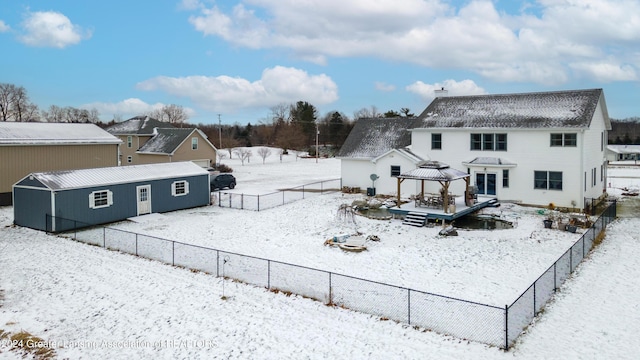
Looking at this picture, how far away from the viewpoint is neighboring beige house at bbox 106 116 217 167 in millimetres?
49094

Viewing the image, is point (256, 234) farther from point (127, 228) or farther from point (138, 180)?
point (138, 180)

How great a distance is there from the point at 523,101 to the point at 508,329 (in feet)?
79.2

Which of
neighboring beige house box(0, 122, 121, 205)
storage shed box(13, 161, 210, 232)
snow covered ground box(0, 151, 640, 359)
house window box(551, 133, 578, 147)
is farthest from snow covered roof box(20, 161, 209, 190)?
house window box(551, 133, 578, 147)

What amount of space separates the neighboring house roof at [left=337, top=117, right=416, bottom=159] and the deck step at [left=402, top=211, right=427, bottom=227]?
1138cm

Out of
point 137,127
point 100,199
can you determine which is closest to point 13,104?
point 137,127

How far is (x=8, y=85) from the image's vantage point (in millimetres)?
83188

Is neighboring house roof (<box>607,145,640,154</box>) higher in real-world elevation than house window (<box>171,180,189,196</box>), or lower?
higher

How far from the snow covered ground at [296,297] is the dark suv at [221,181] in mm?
14395

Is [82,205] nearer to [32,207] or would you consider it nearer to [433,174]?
[32,207]

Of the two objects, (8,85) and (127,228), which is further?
(8,85)

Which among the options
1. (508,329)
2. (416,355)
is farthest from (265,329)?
(508,329)

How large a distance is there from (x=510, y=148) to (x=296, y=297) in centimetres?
2152

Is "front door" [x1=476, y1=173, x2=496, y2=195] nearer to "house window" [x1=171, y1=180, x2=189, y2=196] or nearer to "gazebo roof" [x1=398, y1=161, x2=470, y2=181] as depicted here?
"gazebo roof" [x1=398, y1=161, x2=470, y2=181]

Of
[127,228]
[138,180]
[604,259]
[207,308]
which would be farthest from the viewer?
[138,180]
